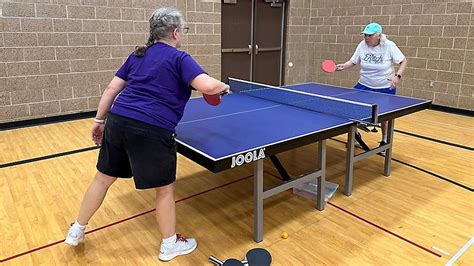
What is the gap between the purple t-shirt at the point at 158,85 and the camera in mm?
1965

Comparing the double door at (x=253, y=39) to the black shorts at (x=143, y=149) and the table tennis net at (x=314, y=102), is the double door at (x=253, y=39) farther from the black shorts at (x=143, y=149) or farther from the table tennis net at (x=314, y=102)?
the black shorts at (x=143, y=149)

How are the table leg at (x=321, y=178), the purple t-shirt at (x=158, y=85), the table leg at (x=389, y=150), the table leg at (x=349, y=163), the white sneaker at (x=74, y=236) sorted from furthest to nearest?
1. the table leg at (x=389, y=150)
2. the table leg at (x=349, y=163)
3. the table leg at (x=321, y=178)
4. the white sneaker at (x=74, y=236)
5. the purple t-shirt at (x=158, y=85)

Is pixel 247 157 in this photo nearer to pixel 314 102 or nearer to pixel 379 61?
pixel 314 102

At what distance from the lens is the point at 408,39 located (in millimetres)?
6641

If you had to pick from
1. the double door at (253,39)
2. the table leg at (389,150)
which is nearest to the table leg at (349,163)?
the table leg at (389,150)

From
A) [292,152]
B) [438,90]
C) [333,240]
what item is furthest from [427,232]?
[438,90]

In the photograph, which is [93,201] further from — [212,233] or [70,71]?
[70,71]

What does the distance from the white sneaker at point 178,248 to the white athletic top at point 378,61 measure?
9.45ft

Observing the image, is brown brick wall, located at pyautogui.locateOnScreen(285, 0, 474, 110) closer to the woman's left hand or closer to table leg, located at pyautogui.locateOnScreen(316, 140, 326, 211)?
the woman's left hand

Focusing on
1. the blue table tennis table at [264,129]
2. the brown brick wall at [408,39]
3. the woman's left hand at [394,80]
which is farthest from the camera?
the brown brick wall at [408,39]

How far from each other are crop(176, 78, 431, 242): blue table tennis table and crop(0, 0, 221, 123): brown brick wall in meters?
2.89

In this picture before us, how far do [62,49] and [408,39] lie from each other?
582 centimetres

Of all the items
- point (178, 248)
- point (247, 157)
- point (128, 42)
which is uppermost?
point (128, 42)

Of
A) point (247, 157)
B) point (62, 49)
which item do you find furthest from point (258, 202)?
point (62, 49)
